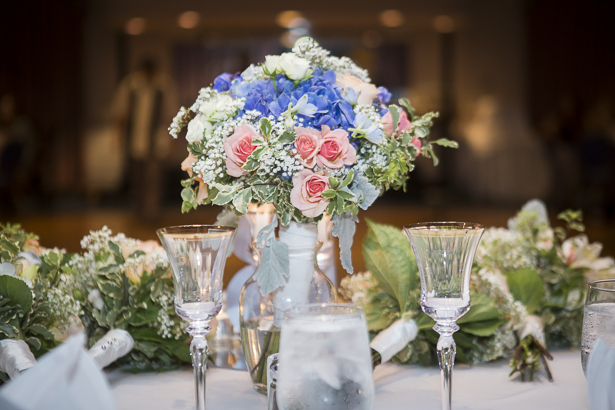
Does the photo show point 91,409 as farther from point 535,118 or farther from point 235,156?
point 535,118

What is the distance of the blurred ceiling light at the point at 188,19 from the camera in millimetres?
9875

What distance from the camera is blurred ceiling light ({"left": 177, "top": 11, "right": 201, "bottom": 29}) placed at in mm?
9875

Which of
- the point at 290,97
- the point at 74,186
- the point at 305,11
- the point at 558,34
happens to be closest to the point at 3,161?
the point at 74,186

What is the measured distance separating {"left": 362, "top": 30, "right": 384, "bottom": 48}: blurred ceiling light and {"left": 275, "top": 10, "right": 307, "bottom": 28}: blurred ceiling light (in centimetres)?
111

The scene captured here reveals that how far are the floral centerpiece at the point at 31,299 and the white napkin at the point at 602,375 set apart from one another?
88 centimetres

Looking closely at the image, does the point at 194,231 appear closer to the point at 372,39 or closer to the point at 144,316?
the point at 144,316

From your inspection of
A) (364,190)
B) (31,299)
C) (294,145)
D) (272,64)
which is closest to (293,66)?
(272,64)

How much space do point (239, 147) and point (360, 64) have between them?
9.16 metres

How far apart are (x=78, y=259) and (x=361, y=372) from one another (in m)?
0.73

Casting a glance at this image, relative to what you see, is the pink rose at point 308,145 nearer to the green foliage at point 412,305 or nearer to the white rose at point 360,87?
the white rose at point 360,87

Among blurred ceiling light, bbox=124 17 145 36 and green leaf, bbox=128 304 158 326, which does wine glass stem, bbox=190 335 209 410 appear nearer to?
green leaf, bbox=128 304 158 326

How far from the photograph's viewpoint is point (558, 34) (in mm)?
9594

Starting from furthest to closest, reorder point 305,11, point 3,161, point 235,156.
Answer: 1. point 305,11
2. point 3,161
3. point 235,156

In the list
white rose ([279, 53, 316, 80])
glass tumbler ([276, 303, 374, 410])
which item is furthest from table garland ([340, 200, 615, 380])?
glass tumbler ([276, 303, 374, 410])
